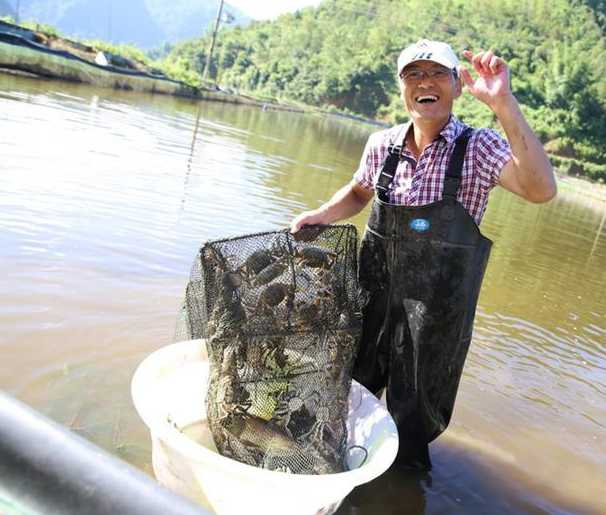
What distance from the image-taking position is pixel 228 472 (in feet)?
6.00

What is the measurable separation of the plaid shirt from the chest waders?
0.04 meters

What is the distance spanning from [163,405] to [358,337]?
968 millimetres

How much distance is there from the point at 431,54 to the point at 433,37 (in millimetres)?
114955

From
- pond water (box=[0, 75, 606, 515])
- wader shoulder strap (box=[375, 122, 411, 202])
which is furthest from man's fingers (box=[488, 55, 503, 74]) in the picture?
pond water (box=[0, 75, 606, 515])

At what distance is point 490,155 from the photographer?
2500 mm

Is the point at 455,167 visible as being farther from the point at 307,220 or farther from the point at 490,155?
the point at 307,220

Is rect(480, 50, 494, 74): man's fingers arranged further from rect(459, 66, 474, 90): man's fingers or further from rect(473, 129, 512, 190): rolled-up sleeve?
rect(473, 129, 512, 190): rolled-up sleeve

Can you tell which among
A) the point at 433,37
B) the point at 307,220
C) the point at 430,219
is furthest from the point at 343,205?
the point at 433,37

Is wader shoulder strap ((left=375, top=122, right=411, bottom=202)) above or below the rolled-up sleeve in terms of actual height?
below

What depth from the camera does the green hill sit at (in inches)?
2499

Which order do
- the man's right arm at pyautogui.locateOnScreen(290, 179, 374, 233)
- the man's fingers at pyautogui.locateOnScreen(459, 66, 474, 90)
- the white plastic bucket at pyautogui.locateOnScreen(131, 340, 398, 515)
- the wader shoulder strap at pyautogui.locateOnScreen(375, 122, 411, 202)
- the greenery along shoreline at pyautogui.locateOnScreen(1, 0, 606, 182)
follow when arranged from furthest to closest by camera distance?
1. the greenery along shoreline at pyautogui.locateOnScreen(1, 0, 606, 182)
2. the man's right arm at pyautogui.locateOnScreen(290, 179, 374, 233)
3. the wader shoulder strap at pyautogui.locateOnScreen(375, 122, 411, 202)
4. the man's fingers at pyautogui.locateOnScreen(459, 66, 474, 90)
5. the white plastic bucket at pyautogui.locateOnScreen(131, 340, 398, 515)

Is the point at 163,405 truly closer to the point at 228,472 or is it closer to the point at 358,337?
the point at 228,472

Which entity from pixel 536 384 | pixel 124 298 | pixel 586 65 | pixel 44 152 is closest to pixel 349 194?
pixel 124 298

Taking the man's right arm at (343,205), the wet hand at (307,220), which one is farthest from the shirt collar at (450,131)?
the wet hand at (307,220)
